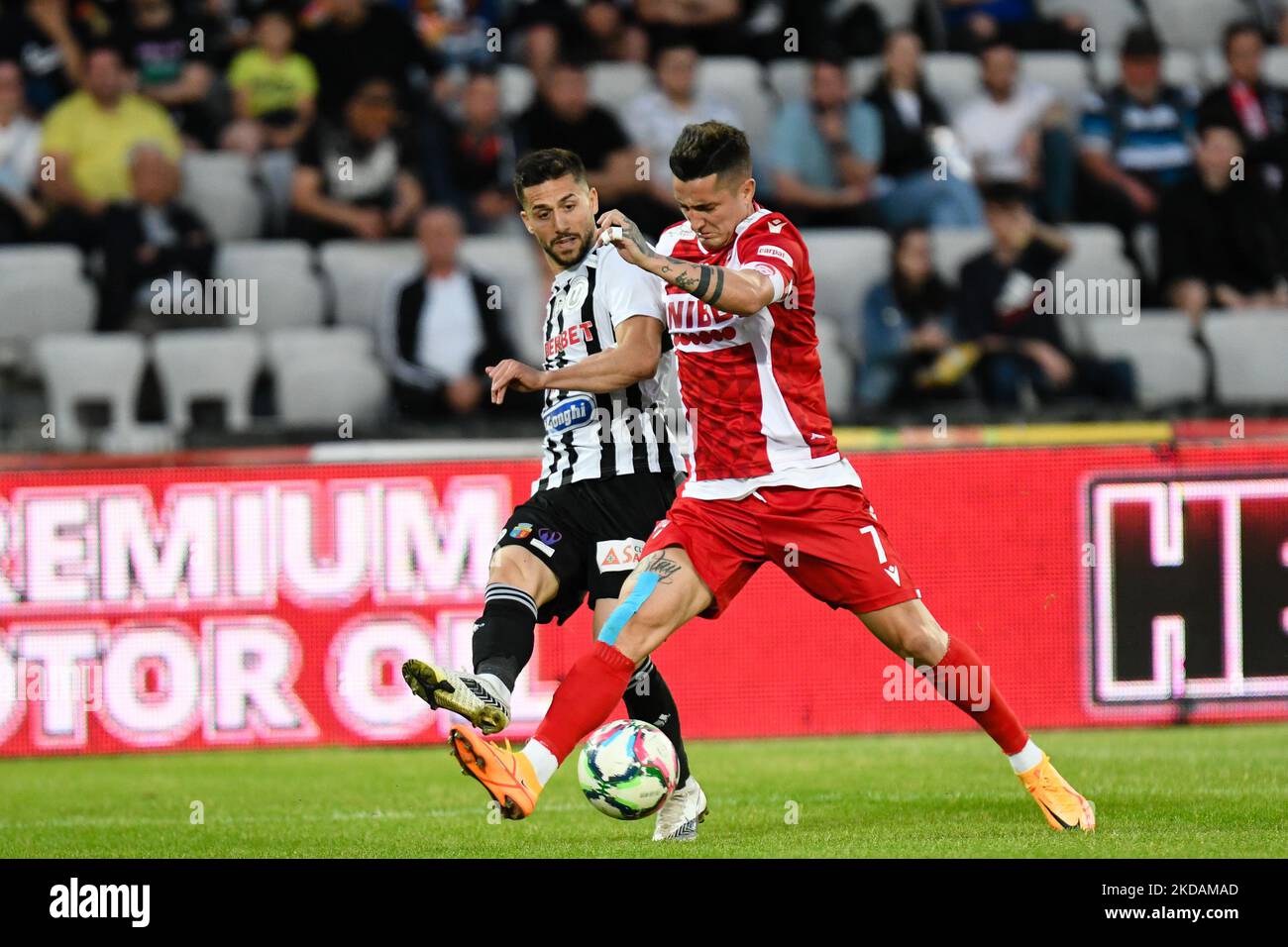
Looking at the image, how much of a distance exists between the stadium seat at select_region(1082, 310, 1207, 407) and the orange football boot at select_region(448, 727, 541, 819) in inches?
285

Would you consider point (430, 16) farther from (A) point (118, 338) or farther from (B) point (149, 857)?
(B) point (149, 857)

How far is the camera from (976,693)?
21.1 ft

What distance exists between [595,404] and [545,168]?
0.87 m

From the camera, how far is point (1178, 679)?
32.1ft

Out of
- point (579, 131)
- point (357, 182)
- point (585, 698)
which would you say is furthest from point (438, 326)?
point (585, 698)

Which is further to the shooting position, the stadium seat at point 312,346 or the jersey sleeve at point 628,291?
the stadium seat at point 312,346

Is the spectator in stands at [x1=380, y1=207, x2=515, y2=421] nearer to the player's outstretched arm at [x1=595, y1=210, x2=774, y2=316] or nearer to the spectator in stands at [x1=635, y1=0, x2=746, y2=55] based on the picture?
the spectator in stands at [x1=635, y1=0, x2=746, y2=55]

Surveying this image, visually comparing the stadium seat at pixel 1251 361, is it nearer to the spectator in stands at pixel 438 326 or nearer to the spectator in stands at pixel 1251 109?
the spectator in stands at pixel 1251 109

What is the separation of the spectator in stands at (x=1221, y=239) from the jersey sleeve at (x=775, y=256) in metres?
7.38

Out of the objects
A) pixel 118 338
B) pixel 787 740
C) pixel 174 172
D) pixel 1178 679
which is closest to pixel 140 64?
pixel 174 172

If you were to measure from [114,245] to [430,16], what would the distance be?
3313 millimetres

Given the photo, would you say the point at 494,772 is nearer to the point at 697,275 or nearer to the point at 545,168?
the point at 697,275

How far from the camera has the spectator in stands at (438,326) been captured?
11.5 meters
